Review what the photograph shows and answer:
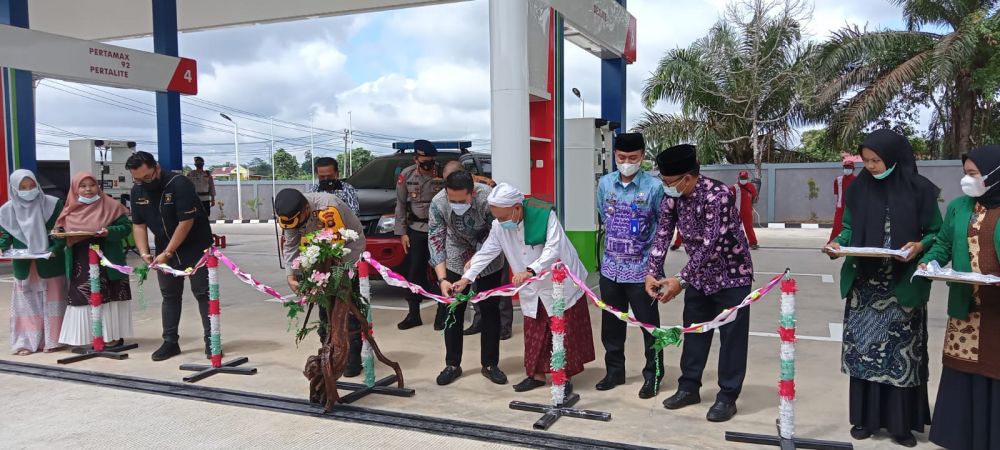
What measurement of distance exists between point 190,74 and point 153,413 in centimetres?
946

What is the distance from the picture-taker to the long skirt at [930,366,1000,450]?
356cm

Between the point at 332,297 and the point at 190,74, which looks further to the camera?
the point at 190,74

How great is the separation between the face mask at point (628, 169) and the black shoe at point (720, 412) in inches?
60.4

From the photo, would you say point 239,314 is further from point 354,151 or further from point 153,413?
point 354,151

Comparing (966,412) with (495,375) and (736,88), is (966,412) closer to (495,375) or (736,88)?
(495,375)

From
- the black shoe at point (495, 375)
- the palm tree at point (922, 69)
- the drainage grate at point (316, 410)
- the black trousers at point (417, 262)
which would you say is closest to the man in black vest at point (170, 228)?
the drainage grate at point (316, 410)

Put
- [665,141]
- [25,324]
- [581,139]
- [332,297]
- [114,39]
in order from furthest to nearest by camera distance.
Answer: [665,141] → [114,39] → [581,139] → [25,324] → [332,297]

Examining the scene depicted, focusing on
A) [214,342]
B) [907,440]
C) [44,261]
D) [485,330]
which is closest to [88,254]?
[44,261]

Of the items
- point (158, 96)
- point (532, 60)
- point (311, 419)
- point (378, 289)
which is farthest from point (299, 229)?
point (158, 96)

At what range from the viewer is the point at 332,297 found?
4.92 metres

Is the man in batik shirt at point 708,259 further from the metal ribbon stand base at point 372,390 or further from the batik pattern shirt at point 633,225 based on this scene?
the metal ribbon stand base at point 372,390

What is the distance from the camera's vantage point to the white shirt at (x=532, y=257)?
4742 mm

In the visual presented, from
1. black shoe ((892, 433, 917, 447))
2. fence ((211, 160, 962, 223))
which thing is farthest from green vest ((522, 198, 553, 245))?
fence ((211, 160, 962, 223))

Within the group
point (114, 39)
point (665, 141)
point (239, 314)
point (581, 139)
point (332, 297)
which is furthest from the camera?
point (665, 141)
